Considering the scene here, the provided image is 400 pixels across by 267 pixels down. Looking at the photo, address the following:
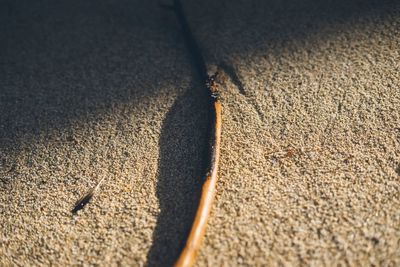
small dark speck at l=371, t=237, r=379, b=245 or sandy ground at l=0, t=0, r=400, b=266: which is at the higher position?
sandy ground at l=0, t=0, r=400, b=266

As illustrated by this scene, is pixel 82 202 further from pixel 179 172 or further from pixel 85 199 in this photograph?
pixel 179 172

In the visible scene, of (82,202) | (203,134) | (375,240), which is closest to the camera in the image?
(375,240)

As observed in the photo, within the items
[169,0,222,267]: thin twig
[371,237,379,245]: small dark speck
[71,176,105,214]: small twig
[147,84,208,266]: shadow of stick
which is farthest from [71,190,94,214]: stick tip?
[371,237,379,245]: small dark speck

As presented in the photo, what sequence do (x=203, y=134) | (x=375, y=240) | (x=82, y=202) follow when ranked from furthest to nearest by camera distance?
(x=203, y=134) < (x=82, y=202) < (x=375, y=240)

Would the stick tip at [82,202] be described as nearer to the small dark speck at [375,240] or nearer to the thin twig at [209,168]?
the thin twig at [209,168]

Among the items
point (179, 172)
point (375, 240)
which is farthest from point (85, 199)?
point (375, 240)

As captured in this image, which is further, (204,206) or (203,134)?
(203,134)

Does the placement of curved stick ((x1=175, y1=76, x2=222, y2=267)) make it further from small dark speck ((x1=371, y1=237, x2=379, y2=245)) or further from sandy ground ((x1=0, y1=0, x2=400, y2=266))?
small dark speck ((x1=371, y1=237, x2=379, y2=245))
